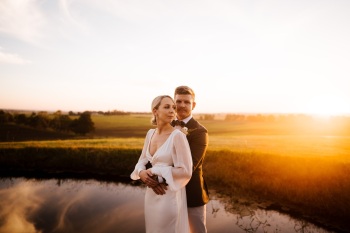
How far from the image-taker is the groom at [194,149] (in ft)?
13.4

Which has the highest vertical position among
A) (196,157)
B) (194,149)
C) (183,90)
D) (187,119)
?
(183,90)

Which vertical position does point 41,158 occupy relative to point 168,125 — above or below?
below

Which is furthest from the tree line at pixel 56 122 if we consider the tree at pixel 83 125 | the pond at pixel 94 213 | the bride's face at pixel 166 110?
the bride's face at pixel 166 110

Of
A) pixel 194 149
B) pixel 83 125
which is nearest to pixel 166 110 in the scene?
pixel 194 149

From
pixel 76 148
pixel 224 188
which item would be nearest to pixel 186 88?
pixel 224 188

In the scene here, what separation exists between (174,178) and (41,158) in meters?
17.9

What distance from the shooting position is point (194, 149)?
4066 mm

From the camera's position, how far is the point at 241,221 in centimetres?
969

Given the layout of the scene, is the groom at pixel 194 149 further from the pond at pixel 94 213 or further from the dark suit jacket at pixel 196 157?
the pond at pixel 94 213

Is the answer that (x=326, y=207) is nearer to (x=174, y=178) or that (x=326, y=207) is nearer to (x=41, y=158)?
(x=174, y=178)

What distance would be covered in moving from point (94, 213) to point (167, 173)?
27.7 feet

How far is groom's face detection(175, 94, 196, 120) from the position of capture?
427cm

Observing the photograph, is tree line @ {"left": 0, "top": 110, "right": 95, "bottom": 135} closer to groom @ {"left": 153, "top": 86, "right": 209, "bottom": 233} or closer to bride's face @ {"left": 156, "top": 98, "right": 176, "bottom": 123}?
groom @ {"left": 153, "top": 86, "right": 209, "bottom": 233}

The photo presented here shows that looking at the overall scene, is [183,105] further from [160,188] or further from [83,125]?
[83,125]
